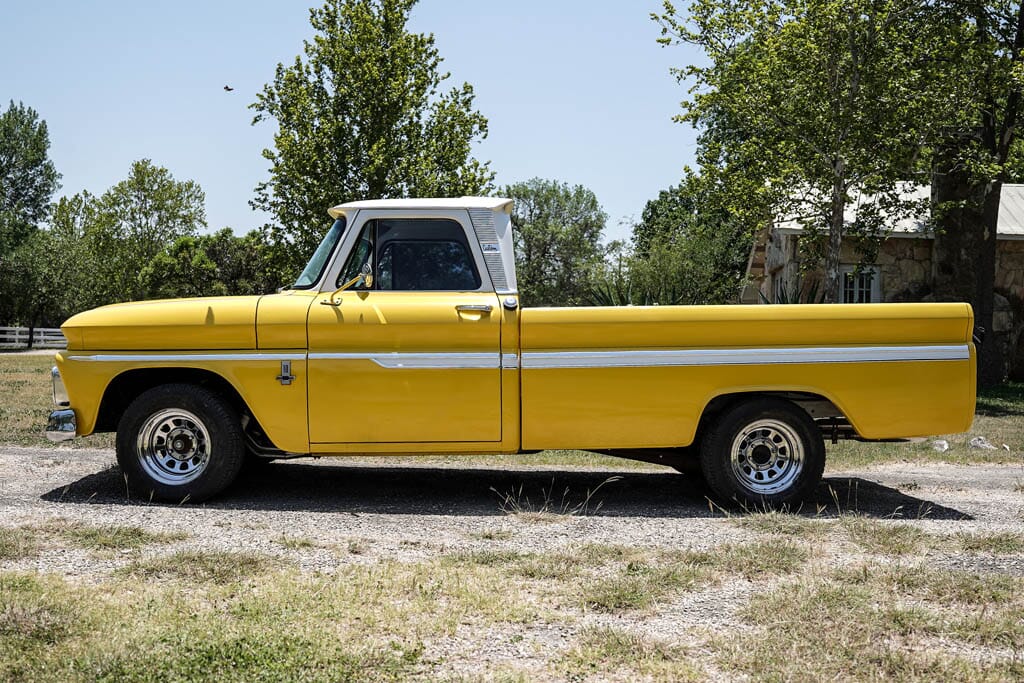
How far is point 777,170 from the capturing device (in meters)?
21.0

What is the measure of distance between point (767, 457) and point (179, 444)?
167 inches

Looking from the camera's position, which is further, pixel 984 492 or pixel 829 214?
pixel 829 214

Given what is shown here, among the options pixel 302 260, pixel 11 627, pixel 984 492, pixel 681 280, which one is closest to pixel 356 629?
pixel 11 627

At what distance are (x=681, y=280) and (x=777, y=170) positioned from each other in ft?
38.7

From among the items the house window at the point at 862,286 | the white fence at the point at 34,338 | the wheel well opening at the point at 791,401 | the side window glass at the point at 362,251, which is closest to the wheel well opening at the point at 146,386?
the side window glass at the point at 362,251

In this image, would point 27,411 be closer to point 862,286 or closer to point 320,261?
point 320,261

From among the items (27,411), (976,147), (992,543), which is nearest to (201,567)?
(992,543)

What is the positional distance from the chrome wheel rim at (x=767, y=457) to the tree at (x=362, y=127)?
1950 centimetres

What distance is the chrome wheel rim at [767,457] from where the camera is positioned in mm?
7031

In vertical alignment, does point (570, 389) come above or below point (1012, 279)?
below

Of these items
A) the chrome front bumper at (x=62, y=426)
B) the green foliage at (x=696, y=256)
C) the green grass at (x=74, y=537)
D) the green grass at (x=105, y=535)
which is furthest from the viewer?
the green foliage at (x=696, y=256)

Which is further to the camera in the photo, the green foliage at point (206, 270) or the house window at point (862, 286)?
the green foliage at point (206, 270)

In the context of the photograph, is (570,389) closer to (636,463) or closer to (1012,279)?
(636,463)

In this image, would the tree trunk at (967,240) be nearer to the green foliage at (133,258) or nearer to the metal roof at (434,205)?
the metal roof at (434,205)
